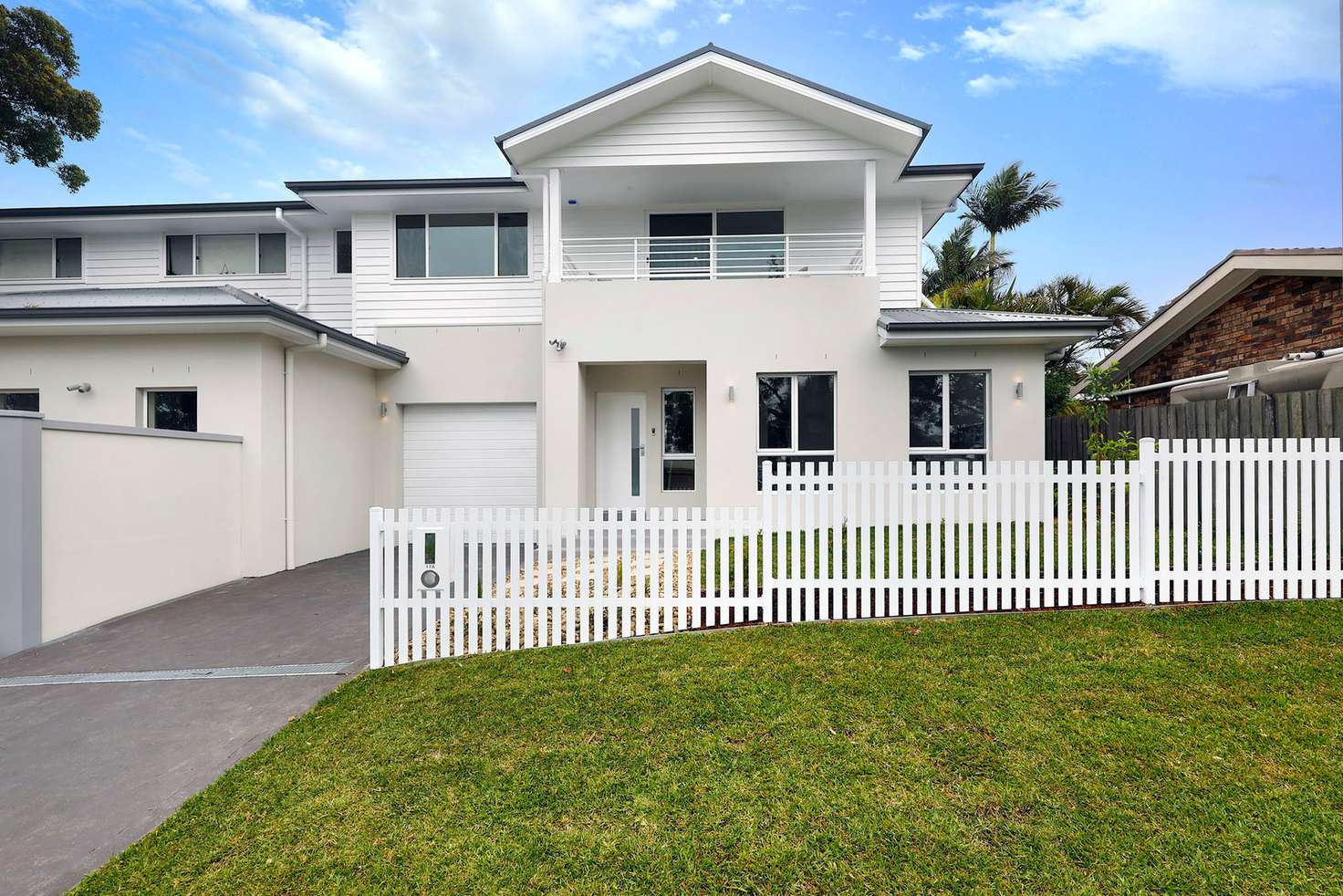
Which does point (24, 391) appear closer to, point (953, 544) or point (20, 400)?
point (20, 400)

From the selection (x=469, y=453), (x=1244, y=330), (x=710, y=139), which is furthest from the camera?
(x=1244, y=330)

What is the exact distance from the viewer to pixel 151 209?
1331cm

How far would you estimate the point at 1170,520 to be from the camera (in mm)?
6090

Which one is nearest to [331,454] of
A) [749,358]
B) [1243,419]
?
[749,358]

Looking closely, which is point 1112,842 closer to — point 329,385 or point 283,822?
point 283,822

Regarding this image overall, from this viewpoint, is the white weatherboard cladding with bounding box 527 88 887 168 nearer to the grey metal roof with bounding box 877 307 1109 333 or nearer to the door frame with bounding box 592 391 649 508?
the grey metal roof with bounding box 877 307 1109 333

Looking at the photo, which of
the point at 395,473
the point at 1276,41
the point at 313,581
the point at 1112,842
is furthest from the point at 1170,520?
the point at 1276,41

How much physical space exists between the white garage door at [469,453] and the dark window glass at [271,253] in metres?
5.07

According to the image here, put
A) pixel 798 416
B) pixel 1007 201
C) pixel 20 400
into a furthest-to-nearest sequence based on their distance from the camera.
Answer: pixel 1007 201 < pixel 798 416 < pixel 20 400

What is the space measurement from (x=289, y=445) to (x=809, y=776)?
9.28 m

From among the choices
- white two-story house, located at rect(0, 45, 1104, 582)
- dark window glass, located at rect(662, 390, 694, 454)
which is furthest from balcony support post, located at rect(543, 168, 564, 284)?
dark window glass, located at rect(662, 390, 694, 454)

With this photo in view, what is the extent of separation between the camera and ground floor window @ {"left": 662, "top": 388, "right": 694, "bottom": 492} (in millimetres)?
12359

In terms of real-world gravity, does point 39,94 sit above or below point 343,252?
above

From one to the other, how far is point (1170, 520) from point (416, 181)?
1302 centimetres
